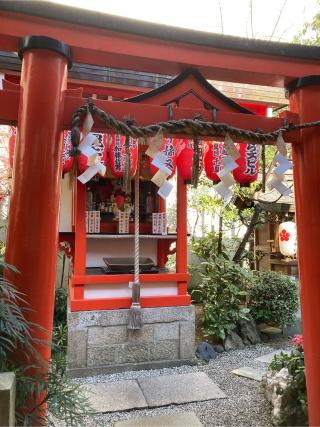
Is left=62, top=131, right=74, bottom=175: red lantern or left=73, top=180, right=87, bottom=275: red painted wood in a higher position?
left=62, top=131, right=74, bottom=175: red lantern

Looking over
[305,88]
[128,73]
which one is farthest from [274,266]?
[305,88]

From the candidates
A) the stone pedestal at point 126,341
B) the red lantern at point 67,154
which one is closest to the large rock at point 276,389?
the stone pedestal at point 126,341

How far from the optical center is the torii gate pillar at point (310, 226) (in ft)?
9.43

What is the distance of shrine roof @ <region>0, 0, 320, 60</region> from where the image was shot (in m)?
2.42

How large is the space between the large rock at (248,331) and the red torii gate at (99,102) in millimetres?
4169

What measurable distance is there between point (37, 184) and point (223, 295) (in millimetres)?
5545

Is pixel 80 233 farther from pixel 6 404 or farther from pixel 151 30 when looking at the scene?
pixel 6 404

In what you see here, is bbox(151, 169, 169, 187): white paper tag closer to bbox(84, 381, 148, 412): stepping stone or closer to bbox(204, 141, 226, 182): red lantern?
bbox(204, 141, 226, 182): red lantern

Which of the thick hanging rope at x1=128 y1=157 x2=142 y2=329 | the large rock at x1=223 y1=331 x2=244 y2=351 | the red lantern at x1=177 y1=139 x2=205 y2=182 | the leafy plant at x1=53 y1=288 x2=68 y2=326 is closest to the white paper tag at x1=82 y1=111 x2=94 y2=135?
the red lantern at x1=177 y1=139 x2=205 y2=182

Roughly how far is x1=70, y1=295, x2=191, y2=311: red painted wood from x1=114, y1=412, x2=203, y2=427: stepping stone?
6.12ft

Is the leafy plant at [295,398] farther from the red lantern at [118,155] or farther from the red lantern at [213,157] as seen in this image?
the red lantern at [118,155]

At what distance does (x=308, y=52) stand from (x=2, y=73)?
467cm

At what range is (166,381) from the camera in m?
5.03

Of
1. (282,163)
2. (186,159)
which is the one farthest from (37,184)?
(186,159)
